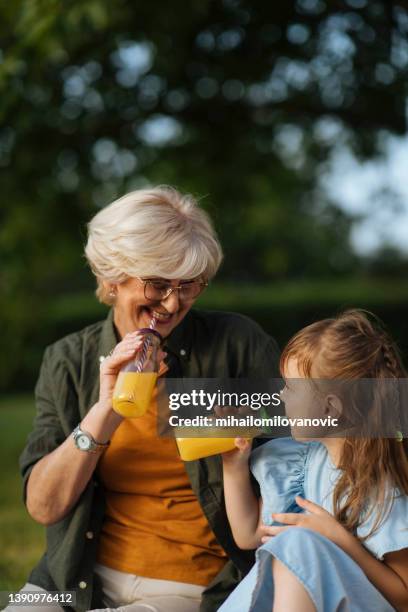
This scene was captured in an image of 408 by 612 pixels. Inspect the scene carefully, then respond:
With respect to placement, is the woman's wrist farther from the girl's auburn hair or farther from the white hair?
the girl's auburn hair

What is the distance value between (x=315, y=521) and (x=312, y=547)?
14cm

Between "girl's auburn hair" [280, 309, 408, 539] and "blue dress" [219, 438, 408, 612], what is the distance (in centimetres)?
3

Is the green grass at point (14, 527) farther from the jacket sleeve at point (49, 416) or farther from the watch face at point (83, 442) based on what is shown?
the watch face at point (83, 442)

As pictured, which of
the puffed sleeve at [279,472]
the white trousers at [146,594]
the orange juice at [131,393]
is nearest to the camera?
the orange juice at [131,393]

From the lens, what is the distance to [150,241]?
2.39m

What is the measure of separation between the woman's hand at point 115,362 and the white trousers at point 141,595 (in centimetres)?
54

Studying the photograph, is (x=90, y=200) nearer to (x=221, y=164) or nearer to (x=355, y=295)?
(x=221, y=164)

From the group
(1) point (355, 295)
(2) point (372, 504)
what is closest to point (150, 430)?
(2) point (372, 504)

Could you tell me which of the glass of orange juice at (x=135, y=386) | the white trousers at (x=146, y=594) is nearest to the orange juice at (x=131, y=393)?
the glass of orange juice at (x=135, y=386)

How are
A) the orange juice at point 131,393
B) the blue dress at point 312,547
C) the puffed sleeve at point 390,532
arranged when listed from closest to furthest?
the blue dress at point 312,547 < the puffed sleeve at point 390,532 < the orange juice at point 131,393

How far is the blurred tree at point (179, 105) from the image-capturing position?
22.9ft

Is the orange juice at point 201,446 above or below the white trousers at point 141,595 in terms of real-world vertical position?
above

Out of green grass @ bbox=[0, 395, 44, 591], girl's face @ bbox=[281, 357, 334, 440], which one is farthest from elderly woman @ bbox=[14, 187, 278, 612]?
green grass @ bbox=[0, 395, 44, 591]

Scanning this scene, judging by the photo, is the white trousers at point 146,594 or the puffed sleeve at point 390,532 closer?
the puffed sleeve at point 390,532
